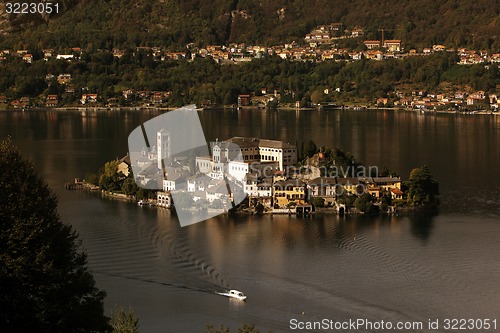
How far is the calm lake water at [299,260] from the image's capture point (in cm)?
567

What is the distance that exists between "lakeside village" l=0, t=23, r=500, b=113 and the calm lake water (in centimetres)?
1091

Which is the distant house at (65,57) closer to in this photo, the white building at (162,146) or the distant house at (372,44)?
the distant house at (372,44)

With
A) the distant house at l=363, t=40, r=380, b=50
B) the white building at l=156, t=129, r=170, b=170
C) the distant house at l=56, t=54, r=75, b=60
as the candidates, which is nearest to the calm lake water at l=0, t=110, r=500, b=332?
the white building at l=156, t=129, r=170, b=170

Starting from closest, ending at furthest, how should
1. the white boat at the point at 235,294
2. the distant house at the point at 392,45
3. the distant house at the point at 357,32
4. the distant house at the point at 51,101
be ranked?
the white boat at the point at 235,294 < the distant house at the point at 51,101 < the distant house at the point at 392,45 < the distant house at the point at 357,32

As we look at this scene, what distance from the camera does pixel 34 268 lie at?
3.72 m

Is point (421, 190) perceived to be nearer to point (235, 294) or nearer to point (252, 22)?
point (235, 294)

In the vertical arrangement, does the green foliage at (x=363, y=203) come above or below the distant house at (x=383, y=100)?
below

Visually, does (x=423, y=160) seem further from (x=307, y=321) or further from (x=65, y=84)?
(x=65, y=84)

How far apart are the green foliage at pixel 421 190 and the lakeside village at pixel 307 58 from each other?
12.6 m

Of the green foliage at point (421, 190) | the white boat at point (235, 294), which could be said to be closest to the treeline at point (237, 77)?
the green foliage at point (421, 190)

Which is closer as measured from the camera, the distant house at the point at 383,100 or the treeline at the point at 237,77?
the distant house at the point at 383,100

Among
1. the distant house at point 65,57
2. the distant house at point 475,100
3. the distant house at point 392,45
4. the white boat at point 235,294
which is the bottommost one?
the white boat at point 235,294

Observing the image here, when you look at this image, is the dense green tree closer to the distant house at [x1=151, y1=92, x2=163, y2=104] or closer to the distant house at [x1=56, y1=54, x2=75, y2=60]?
the distant house at [x1=151, y1=92, x2=163, y2=104]

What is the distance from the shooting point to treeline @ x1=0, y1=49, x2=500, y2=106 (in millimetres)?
23578
